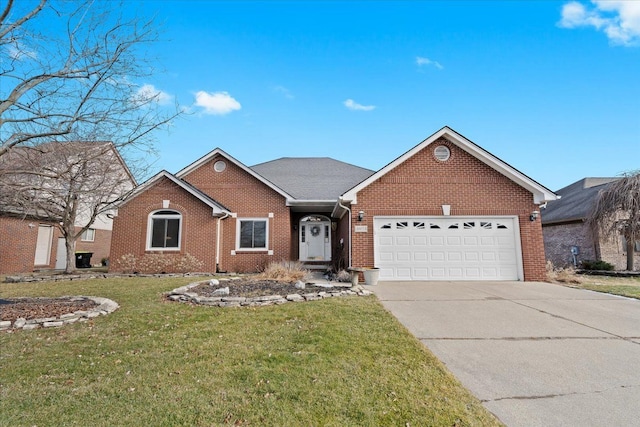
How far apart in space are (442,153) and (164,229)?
12.3 m

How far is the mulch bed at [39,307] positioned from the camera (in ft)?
20.3

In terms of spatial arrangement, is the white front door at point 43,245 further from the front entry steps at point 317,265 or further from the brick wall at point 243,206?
the front entry steps at point 317,265

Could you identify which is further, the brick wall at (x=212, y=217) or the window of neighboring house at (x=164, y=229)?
the window of neighboring house at (x=164, y=229)

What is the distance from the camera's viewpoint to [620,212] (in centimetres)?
1650

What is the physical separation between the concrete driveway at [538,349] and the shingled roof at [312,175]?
8.70 metres

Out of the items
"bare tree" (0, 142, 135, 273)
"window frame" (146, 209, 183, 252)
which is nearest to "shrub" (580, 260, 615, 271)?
"window frame" (146, 209, 183, 252)

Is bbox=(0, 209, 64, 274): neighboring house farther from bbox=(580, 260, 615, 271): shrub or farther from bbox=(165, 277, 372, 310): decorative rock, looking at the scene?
bbox=(580, 260, 615, 271): shrub

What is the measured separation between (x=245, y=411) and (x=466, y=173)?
38.7 feet

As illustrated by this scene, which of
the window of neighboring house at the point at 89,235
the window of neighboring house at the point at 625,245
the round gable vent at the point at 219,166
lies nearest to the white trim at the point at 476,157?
the round gable vent at the point at 219,166

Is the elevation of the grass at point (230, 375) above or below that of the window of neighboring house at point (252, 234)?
below

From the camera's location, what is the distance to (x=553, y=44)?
37.4 ft

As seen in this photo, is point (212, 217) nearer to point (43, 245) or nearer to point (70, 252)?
point (70, 252)

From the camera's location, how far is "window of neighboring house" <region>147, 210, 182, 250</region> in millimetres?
14266

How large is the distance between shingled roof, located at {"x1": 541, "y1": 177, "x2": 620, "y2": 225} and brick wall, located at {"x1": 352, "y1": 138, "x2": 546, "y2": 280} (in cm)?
950
